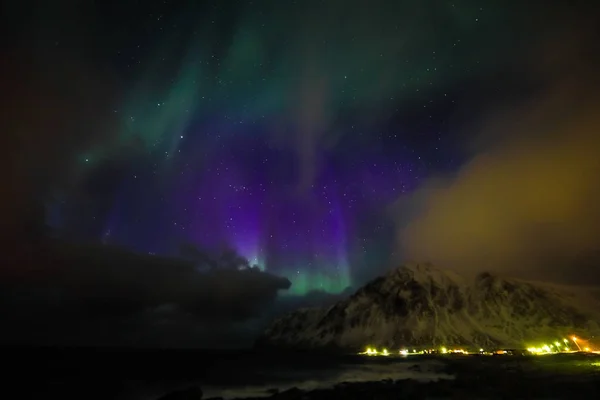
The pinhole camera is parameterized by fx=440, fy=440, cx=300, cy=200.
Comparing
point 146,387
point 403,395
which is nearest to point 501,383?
point 403,395

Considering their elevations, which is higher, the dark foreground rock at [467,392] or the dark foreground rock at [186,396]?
the dark foreground rock at [186,396]

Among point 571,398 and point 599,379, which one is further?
point 599,379

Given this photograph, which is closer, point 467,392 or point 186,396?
point 467,392

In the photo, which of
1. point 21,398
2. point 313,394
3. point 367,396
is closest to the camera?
point 367,396

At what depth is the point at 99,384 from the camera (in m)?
98.4

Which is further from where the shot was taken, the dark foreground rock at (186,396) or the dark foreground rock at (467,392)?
the dark foreground rock at (186,396)

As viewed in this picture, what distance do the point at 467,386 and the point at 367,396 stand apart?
19.7 metres

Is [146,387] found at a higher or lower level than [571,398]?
higher

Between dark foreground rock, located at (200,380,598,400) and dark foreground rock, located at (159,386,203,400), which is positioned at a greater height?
dark foreground rock, located at (159,386,203,400)

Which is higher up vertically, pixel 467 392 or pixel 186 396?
pixel 186 396

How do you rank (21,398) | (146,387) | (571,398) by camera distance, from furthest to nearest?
(146,387) < (21,398) < (571,398)

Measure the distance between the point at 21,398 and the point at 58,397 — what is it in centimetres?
561

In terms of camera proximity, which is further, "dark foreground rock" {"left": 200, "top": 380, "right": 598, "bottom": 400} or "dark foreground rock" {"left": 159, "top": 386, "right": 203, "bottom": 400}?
"dark foreground rock" {"left": 159, "top": 386, "right": 203, "bottom": 400}

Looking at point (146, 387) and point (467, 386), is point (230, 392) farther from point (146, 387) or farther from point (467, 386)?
point (467, 386)
